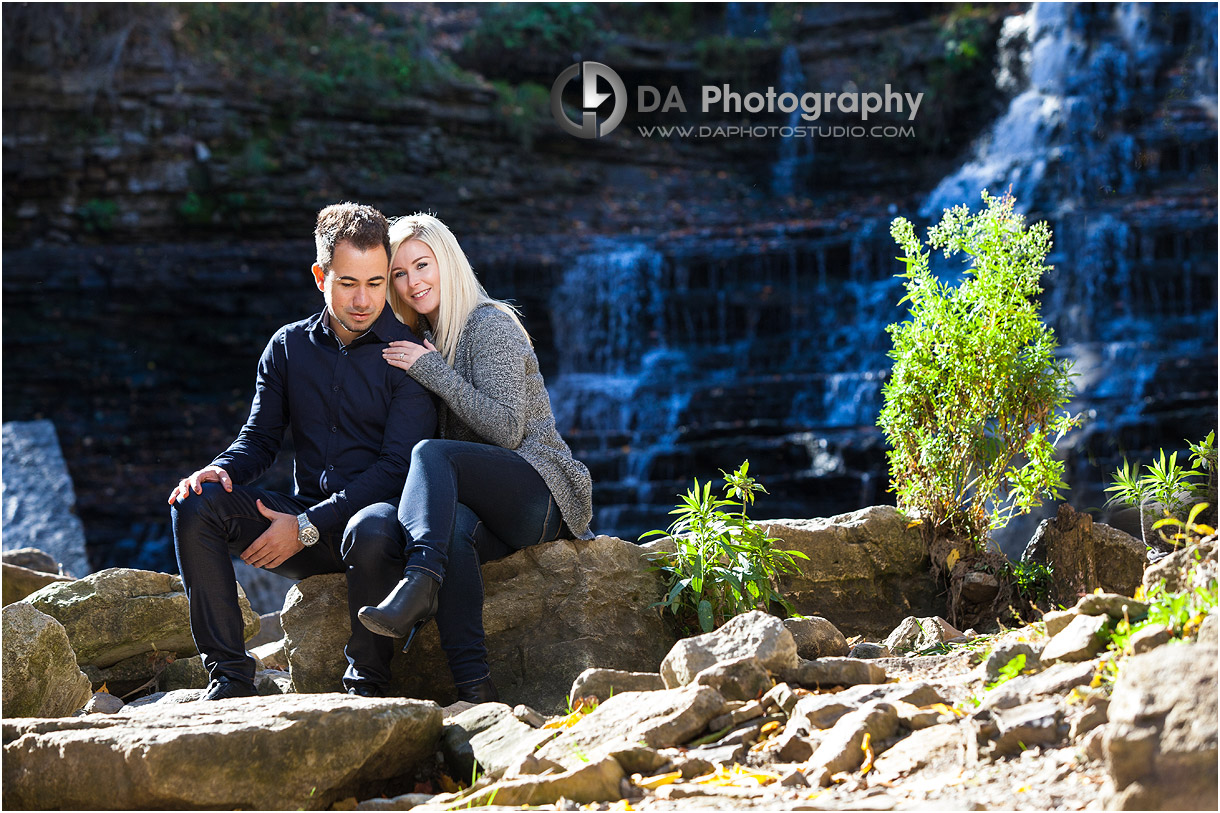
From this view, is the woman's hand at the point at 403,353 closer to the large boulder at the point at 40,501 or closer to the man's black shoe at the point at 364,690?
the man's black shoe at the point at 364,690

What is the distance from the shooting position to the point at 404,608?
7.40 feet

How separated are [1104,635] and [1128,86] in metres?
9.79

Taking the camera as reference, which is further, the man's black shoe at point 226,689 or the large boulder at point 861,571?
the large boulder at point 861,571

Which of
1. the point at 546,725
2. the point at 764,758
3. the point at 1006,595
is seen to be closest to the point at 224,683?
the point at 546,725

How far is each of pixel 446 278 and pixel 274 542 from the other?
84cm

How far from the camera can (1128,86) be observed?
10.0 meters

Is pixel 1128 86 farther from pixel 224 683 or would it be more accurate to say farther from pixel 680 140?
pixel 224 683

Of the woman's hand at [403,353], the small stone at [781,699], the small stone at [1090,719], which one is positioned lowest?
the small stone at [781,699]

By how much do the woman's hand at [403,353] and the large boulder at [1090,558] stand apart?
2244mm

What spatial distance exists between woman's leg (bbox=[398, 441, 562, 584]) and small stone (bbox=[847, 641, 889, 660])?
93 centimetres

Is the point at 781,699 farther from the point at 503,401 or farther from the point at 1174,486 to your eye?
the point at 1174,486

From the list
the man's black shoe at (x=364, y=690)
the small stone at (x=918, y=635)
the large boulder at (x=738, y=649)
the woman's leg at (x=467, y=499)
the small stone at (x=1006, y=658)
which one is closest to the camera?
the small stone at (x=1006, y=658)

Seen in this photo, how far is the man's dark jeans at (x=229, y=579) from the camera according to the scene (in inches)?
97.8

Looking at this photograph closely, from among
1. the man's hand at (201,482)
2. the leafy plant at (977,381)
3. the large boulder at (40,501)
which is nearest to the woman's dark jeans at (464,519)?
the man's hand at (201,482)
